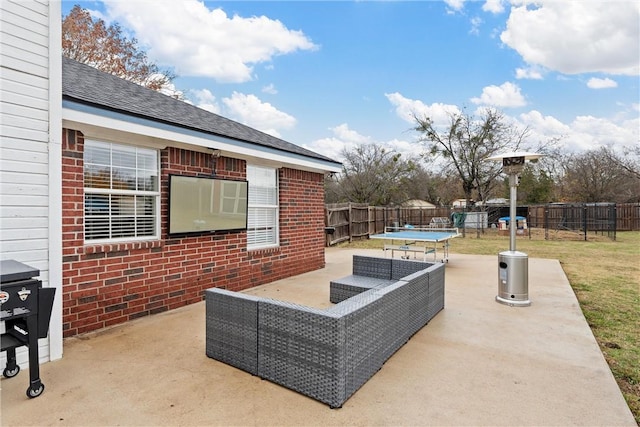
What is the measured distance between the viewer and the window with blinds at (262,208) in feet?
22.6

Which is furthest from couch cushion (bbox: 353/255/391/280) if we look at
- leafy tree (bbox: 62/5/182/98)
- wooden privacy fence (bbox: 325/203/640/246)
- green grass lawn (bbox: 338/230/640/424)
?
leafy tree (bbox: 62/5/182/98)

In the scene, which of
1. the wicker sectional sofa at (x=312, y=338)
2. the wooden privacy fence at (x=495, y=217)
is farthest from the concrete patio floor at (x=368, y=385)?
the wooden privacy fence at (x=495, y=217)

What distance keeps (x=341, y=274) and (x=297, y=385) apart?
5.33 metres

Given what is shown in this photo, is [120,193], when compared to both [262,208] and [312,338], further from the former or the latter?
[312,338]

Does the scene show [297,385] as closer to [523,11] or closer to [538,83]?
[523,11]

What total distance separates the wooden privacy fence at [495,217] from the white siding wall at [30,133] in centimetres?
1159

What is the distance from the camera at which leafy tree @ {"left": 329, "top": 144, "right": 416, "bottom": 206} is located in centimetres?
2805

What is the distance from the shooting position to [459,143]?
24.3 metres

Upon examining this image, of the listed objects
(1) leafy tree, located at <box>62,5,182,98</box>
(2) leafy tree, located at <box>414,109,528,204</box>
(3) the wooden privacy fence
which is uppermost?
(1) leafy tree, located at <box>62,5,182,98</box>

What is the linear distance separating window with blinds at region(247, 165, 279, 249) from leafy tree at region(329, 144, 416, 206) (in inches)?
829

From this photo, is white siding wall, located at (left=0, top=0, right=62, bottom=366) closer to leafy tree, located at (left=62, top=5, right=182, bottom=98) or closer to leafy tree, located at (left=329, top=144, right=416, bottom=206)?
leafy tree, located at (left=62, top=5, right=182, bottom=98)

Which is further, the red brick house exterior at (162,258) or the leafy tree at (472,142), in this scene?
the leafy tree at (472,142)

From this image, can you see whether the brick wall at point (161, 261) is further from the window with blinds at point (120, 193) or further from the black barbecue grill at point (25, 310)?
the black barbecue grill at point (25, 310)

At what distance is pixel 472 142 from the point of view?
23.8 meters
